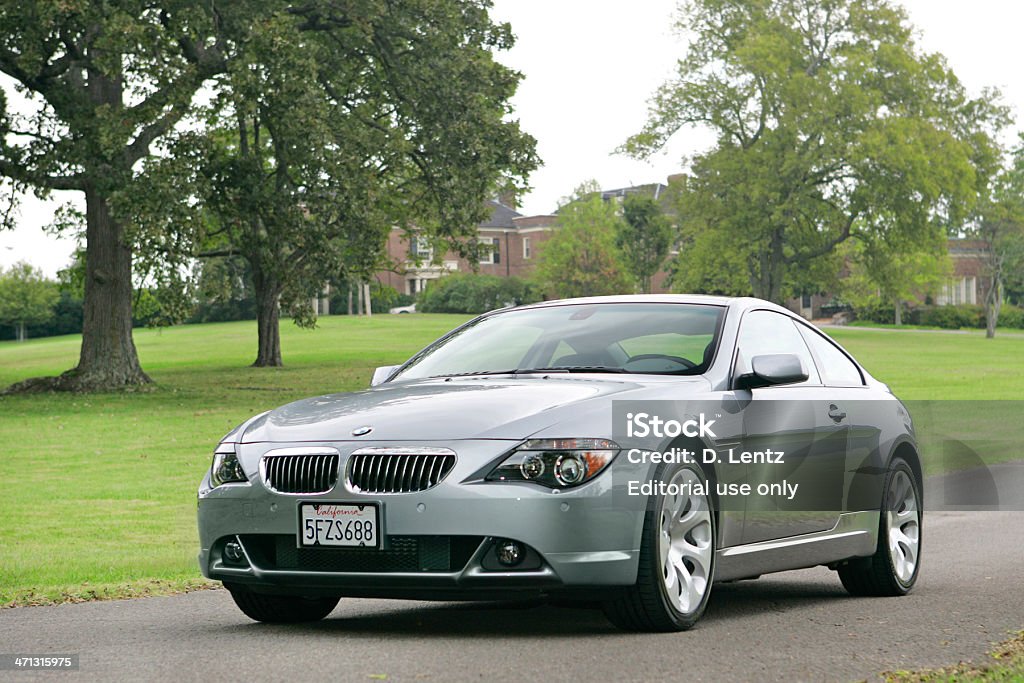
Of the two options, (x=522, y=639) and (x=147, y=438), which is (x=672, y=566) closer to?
(x=522, y=639)

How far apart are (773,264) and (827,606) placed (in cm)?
6549

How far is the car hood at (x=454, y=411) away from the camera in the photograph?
6.09 meters

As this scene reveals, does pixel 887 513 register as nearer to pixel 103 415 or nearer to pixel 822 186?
pixel 103 415

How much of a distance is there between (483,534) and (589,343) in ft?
6.03

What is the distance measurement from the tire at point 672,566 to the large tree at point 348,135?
24.1m

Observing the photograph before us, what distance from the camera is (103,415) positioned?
28.8 m

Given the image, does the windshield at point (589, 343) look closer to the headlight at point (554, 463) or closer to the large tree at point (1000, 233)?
the headlight at point (554, 463)

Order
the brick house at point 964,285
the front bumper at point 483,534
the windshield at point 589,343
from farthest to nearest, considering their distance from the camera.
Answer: the brick house at point 964,285 → the windshield at point 589,343 → the front bumper at point 483,534

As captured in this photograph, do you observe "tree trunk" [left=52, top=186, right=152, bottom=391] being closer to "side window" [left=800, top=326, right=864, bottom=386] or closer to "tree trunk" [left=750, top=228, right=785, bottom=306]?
"side window" [left=800, top=326, right=864, bottom=386]

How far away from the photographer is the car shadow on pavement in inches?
259

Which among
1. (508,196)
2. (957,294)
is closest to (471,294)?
(957,294)

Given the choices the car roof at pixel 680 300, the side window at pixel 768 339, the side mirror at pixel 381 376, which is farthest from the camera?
the side mirror at pixel 381 376

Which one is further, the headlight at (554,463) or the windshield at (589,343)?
the windshield at (589,343)

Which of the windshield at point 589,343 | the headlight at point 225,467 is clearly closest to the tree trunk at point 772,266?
the windshield at point 589,343
